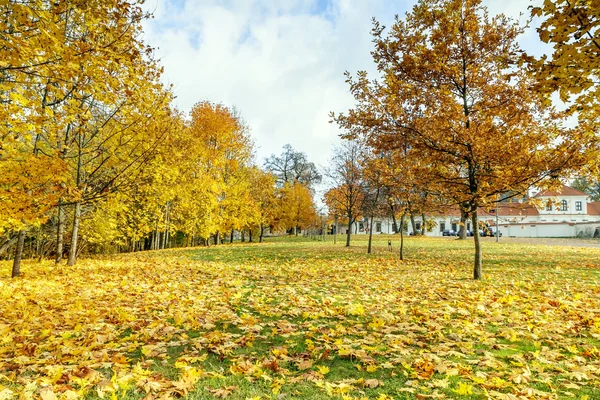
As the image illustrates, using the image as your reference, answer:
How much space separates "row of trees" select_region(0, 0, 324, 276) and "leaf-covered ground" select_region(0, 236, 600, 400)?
2.42 meters

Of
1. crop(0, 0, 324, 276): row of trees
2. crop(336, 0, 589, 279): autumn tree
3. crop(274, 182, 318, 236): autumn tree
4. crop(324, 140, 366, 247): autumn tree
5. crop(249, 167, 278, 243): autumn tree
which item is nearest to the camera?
crop(0, 0, 324, 276): row of trees

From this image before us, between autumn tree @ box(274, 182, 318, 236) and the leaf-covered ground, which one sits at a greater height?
autumn tree @ box(274, 182, 318, 236)

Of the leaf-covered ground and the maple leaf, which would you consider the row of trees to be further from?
the maple leaf

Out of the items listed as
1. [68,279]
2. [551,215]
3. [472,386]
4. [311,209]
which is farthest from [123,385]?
[551,215]

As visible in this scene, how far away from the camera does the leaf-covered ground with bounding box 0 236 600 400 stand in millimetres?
2998

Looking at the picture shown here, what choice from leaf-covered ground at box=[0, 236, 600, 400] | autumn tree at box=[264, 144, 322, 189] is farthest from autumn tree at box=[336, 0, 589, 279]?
autumn tree at box=[264, 144, 322, 189]

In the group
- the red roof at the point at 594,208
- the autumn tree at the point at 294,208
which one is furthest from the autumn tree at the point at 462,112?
the red roof at the point at 594,208

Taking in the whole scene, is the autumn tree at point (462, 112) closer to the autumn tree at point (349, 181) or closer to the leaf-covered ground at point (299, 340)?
the leaf-covered ground at point (299, 340)

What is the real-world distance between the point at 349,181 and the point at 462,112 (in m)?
12.8

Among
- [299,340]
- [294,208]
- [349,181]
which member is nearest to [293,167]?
[294,208]

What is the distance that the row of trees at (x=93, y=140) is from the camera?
16.3 ft

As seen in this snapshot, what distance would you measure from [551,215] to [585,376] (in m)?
71.1

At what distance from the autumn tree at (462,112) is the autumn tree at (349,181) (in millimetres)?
10911

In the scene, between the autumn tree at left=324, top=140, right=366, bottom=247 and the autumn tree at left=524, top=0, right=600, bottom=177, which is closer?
the autumn tree at left=524, top=0, right=600, bottom=177
